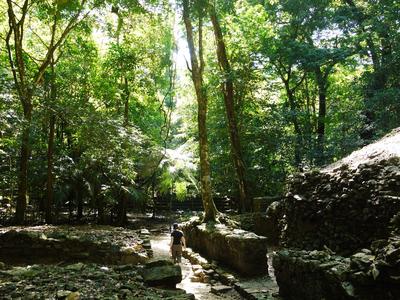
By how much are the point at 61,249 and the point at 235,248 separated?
4.62 m

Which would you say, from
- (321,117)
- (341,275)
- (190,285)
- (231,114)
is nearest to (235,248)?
(190,285)

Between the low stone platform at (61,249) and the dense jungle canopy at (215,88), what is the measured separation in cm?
309

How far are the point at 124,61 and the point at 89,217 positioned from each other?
8098mm

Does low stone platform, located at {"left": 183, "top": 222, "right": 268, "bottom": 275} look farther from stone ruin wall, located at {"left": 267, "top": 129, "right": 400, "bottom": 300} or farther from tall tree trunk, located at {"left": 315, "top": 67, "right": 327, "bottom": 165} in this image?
tall tree trunk, located at {"left": 315, "top": 67, "right": 327, "bottom": 165}

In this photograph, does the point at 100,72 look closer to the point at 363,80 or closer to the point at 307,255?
the point at 363,80

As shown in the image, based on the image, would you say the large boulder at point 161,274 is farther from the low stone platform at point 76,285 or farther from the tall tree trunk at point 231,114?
the tall tree trunk at point 231,114

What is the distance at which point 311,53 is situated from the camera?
1513cm

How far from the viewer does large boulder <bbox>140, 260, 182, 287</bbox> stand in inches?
294

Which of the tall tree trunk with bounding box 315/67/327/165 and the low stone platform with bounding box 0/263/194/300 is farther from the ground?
the tall tree trunk with bounding box 315/67/327/165

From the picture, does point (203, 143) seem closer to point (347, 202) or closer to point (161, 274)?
point (347, 202)

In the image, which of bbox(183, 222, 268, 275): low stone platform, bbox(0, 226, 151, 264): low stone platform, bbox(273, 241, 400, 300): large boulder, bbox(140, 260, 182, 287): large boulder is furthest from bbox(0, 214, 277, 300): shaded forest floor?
bbox(273, 241, 400, 300): large boulder

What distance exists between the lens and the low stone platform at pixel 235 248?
9.38 m

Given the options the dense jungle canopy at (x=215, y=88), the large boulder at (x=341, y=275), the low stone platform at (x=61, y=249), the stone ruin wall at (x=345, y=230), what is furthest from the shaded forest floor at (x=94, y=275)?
the dense jungle canopy at (x=215, y=88)

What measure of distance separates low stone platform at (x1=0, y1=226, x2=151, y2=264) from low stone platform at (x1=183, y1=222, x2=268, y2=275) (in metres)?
2.06
